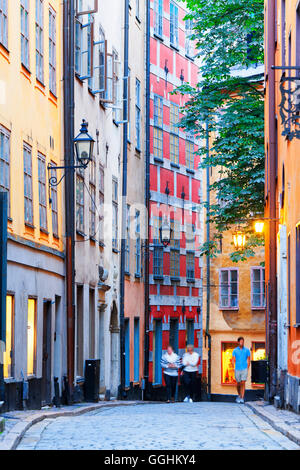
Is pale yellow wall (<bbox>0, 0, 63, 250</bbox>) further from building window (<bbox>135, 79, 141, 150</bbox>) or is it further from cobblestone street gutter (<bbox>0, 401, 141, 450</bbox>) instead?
building window (<bbox>135, 79, 141, 150</bbox>)

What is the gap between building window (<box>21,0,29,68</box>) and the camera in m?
19.9

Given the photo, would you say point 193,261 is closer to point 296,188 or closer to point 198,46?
point 198,46

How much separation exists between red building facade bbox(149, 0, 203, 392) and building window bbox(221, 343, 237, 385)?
1518mm

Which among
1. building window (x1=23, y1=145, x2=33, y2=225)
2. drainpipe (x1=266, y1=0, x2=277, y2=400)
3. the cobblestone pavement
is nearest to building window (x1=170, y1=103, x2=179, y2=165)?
drainpipe (x1=266, y1=0, x2=277, y2=400)

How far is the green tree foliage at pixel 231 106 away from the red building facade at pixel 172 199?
6.28 meters

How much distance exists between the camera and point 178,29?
141 ft

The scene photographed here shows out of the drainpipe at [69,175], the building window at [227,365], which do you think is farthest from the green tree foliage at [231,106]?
the building window at [227,365]

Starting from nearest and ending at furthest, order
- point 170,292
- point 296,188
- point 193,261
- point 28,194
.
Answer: point 296,188 < point 28,194 < point 170,292 < point 193,261

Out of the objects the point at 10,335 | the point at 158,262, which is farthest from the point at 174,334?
the point at 10,335

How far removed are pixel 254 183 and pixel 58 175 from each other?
9099 millimetres

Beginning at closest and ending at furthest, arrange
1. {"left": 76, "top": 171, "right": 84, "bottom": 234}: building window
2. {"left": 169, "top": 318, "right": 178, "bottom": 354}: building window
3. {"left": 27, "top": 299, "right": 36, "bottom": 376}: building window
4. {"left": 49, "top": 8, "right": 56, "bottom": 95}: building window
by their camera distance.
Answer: {"left": 27, "top": 299, "right": 36, "bottom": 376}: building window < {"left": 49, "top": 8, "right": 56, "bottom": 95}: building window < {"left": 76, "top": 171, "right": 84, "bottom": 234}: building window < {"left": 169, "top": 318, "right": 178, "bottom": 354}: building window

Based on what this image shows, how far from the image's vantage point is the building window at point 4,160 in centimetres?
1780

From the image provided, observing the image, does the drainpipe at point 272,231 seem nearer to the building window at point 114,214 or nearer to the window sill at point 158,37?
the building window at point 114,214
